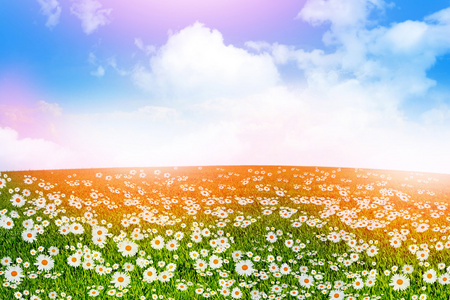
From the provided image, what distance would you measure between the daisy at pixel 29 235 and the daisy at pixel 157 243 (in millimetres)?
2464

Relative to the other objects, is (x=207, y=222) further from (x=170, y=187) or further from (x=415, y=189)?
(x=415, y=189)

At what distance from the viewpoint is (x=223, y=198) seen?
14.1 m

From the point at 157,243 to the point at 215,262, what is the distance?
1490 millimetres

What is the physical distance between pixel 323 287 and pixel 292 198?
610cm

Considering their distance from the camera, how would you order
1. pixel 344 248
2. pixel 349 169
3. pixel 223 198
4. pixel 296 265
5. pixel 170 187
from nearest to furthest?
pixel 296 265 < pixel 344 248 < pixel 223 198 < pixel 170 187 < pixel 349 169

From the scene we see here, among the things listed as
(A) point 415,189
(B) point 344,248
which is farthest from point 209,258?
(A) point 415,189

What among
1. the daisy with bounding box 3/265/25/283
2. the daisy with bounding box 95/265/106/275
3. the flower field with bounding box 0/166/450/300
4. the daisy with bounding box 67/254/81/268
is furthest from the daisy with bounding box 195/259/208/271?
the daisy with bounding box 3/265/25/283

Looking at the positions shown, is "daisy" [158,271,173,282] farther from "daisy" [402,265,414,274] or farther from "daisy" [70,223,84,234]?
"daisy" [402,265,414,274]

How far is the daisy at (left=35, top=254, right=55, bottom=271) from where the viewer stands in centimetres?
880

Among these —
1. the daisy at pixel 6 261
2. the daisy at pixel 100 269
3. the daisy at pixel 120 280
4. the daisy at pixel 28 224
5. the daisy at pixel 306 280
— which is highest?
the daisy at pixel 28 224

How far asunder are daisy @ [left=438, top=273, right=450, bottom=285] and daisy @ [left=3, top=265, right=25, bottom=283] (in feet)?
23.7

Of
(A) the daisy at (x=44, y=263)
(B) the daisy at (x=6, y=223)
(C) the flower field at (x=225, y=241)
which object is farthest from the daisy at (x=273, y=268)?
(B) the daisy at (x=6, y=223)

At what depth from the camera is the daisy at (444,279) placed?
8.42 metres

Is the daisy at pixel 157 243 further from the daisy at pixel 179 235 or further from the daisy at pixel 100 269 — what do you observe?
the daisy at pixel 100 269
